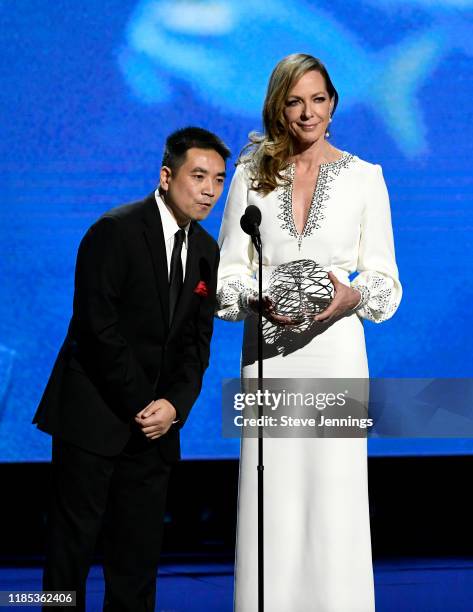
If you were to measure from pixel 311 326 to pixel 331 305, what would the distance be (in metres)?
0.21

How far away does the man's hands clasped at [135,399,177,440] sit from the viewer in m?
3.17

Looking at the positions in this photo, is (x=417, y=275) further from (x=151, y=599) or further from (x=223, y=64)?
(x=151, y=599)

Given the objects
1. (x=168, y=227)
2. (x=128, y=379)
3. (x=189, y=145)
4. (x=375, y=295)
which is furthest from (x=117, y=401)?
(x=375, y=295)

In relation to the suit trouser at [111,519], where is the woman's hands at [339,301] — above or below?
above

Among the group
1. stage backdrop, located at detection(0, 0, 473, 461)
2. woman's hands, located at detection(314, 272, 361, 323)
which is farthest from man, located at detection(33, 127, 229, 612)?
stage backdrop, located at detection(0, 0, 473, 461)

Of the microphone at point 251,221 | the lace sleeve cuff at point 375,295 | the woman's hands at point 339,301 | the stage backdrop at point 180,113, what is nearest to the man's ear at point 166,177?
the microphone at point 251,221

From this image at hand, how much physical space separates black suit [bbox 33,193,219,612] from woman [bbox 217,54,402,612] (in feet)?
1.15

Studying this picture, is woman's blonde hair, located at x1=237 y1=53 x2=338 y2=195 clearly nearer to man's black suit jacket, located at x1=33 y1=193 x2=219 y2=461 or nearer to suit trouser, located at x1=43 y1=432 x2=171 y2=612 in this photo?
man's black suit jacket, located at x1=33 y1=193 x2=219 y2=461

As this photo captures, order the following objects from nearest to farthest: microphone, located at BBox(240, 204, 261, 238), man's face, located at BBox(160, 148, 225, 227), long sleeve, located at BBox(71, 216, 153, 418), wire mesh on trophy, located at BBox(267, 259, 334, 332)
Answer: long sleeve, located at BBox(71, 216, 153, 418) → man's face, located at BBox(160, 148, 225, 227) → microphone, located at BBox(240, 204, 261, 238) → wire mesh on trophy, located at BBox(267, 259, 334, 332)

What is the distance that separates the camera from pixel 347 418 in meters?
3.59

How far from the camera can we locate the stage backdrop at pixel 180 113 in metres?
5.16

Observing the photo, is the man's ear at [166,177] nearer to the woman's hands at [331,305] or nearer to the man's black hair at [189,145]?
the man's black hair at [189,145]

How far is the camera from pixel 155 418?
317 centimetres

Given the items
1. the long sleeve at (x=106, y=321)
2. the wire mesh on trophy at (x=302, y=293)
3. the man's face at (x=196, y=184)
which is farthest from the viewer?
the wire mesh on trophy at (x=302, y=293)
